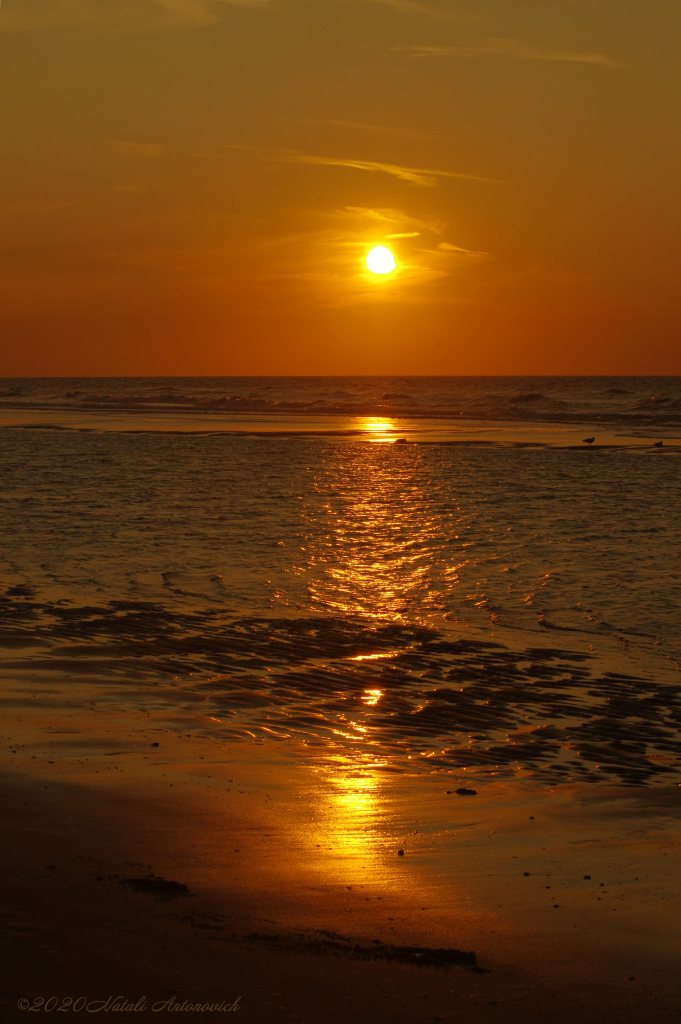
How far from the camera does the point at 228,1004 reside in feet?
12.5

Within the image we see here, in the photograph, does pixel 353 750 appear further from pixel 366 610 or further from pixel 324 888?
pixel 366 610

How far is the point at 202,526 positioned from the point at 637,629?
29.8ft

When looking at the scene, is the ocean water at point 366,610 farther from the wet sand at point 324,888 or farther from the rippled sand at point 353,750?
the wet sand at point 324,888

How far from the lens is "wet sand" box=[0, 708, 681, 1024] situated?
12.9 ft

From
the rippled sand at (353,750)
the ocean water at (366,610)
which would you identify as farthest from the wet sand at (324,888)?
the ocean water at (366,610)

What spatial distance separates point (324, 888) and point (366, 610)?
267 inches

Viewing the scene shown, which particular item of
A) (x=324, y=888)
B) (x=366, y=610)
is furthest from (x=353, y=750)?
(x=366, y=610)

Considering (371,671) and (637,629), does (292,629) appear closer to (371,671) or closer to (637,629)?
(371,671)

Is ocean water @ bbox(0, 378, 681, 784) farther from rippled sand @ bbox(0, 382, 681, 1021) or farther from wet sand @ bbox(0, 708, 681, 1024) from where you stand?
wet sand @ bbox(0, 708, 681, 1024)

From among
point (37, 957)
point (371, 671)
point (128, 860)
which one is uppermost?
point (371, 671)

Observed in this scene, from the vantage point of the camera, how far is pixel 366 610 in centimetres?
1157

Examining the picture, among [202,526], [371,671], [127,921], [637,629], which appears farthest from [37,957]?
[202,526]

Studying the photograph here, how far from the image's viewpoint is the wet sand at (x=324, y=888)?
3.92 metres

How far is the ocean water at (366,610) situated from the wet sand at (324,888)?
768 millimetres
